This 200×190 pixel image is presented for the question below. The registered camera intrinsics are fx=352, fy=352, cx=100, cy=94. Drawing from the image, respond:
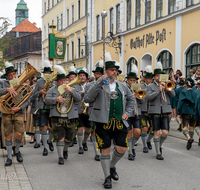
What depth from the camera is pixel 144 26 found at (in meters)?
22.2

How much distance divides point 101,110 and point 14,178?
1.94 meters

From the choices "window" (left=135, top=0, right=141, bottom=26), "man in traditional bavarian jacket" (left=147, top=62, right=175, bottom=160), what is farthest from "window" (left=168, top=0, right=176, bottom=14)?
"man in traditional bavarian jacket" (left=147, top=62, right=175, bottom=160)

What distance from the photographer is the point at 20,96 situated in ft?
23.6

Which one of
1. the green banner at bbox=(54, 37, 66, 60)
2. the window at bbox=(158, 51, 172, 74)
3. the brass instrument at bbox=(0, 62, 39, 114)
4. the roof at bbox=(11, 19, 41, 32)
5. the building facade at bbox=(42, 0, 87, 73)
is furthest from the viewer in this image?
the roof at bbox=(11, 19, 41, 32)

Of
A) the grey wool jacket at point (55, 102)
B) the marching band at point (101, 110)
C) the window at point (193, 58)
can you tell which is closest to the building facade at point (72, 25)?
the window at point (193, 58)

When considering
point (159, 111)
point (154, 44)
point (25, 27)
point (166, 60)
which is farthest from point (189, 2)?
point (25, 27)

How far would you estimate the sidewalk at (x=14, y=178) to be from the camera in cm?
552

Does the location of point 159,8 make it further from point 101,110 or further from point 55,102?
point 101,110

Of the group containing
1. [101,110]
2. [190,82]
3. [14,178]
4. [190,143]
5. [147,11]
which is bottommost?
[14,178]

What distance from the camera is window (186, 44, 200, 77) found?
680 inches

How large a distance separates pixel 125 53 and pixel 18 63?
183ft

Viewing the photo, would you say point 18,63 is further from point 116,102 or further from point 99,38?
point 116,102

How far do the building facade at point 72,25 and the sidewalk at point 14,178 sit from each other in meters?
24.9

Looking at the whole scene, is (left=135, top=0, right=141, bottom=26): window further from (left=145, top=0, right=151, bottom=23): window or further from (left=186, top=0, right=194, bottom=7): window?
(left=186, top=0, right=194, bottom=7): window
